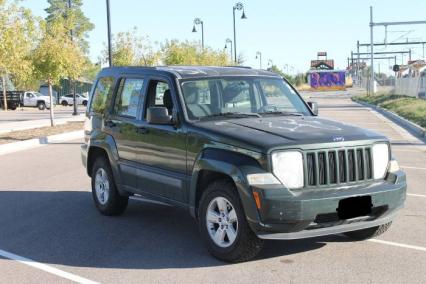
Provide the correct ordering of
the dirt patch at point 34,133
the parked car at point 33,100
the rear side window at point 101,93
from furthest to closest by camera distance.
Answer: the parked car at point 33,100, the dirt patch at point 34,133, the rear side window at point 101,93

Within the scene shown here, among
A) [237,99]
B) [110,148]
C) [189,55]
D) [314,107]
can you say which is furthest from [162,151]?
[189,55]

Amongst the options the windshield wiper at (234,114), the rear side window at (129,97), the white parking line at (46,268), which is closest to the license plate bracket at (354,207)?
the windshield wiper at (234,114)

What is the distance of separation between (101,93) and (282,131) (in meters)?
3.46

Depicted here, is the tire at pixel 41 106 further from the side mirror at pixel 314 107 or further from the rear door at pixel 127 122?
the side mirror at pixel 314 107

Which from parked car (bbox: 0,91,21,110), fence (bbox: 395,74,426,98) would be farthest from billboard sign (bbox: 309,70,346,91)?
parked car (bbox: 0,91,21,110)

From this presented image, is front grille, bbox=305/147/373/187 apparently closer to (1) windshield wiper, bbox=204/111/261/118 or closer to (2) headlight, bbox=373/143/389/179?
(2) headlight, bbox=373/143/389/179

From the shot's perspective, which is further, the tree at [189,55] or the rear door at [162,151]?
the tree at [189,55]

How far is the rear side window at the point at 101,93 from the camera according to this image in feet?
26.4

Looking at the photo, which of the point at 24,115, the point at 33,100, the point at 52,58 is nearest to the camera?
the point at 52,58

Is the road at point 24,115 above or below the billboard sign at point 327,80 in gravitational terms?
below

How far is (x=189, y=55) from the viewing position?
141 feet

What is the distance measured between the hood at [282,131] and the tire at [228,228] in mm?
493

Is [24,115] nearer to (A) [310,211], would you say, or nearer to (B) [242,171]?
(B) [242,171]

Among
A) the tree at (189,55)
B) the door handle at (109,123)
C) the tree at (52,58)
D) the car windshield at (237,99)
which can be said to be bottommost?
the door handle at (109,123)
